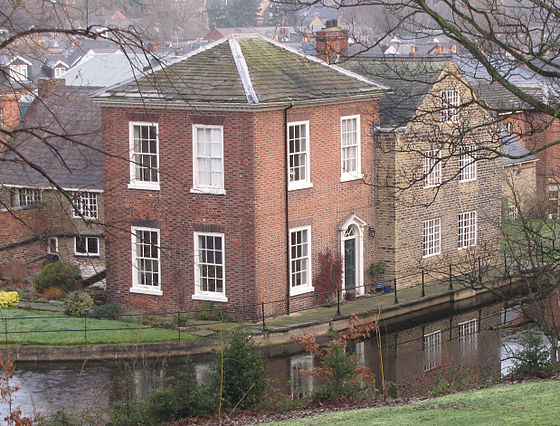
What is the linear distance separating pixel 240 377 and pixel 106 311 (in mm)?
11731

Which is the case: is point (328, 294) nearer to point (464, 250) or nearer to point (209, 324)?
point (209, 324)

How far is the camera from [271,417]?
56.1 ft

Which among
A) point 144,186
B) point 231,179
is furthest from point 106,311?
point 231,179

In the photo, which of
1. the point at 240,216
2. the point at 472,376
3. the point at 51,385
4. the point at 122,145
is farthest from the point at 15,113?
the point at 472,376

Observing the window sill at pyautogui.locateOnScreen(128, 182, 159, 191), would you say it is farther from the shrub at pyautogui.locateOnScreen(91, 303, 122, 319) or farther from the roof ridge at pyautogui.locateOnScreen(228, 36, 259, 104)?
the roof ridge at pyautogui.locateOnScreen(228, 36, 259, 104)

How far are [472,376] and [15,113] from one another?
110 ft

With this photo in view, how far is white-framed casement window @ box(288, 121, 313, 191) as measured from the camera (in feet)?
95.5

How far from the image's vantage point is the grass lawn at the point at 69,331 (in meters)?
25.6

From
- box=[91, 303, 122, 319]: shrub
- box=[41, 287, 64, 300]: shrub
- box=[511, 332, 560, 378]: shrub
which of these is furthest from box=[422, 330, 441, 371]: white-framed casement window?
box=[41, 287, 64, 300]: shrub

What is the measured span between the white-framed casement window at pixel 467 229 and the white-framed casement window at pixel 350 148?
18.4 ft

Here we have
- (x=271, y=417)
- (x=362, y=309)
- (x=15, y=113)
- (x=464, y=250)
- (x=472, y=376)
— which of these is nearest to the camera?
(x=271, y=417)

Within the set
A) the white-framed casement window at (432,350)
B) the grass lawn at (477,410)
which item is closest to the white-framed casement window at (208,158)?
the white-framed casement window at (432,350)

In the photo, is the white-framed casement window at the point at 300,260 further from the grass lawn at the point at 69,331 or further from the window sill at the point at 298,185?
the grass lawn at the point at 69,331

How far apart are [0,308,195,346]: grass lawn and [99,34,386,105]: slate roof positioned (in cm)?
662
